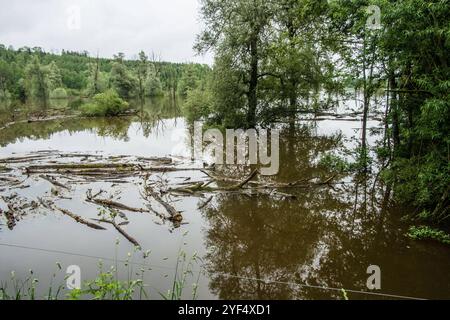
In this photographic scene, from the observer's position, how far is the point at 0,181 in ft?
41.1

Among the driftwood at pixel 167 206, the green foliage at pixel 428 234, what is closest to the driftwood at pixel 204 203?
the driftwood at pixel 167 206

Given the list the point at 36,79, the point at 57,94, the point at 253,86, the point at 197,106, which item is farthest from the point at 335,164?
the point at 57,94

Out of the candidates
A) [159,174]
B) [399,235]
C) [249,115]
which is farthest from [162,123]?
[399,235]

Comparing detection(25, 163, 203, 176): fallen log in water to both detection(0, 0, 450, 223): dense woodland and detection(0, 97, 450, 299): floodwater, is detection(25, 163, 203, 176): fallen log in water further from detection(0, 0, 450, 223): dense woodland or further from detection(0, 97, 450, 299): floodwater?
detection(0, 0, 450, 223): dense woodland

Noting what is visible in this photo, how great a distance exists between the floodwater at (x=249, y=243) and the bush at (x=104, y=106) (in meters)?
25.8

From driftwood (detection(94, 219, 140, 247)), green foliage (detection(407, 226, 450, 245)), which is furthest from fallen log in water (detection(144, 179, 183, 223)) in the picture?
green foliage (detection(407, 226, 450, 245))

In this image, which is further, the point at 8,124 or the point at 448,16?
the point at 8,124

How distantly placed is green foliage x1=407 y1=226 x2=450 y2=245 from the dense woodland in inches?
16.9

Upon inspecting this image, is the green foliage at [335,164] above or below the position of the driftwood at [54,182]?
above

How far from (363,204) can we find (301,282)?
16.7ft

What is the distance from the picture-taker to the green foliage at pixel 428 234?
746cm

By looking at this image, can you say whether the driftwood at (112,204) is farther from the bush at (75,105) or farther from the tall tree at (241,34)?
the bush at (75,105)

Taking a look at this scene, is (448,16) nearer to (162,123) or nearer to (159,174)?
(159,174)

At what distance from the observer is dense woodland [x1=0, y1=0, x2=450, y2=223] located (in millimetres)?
7700
